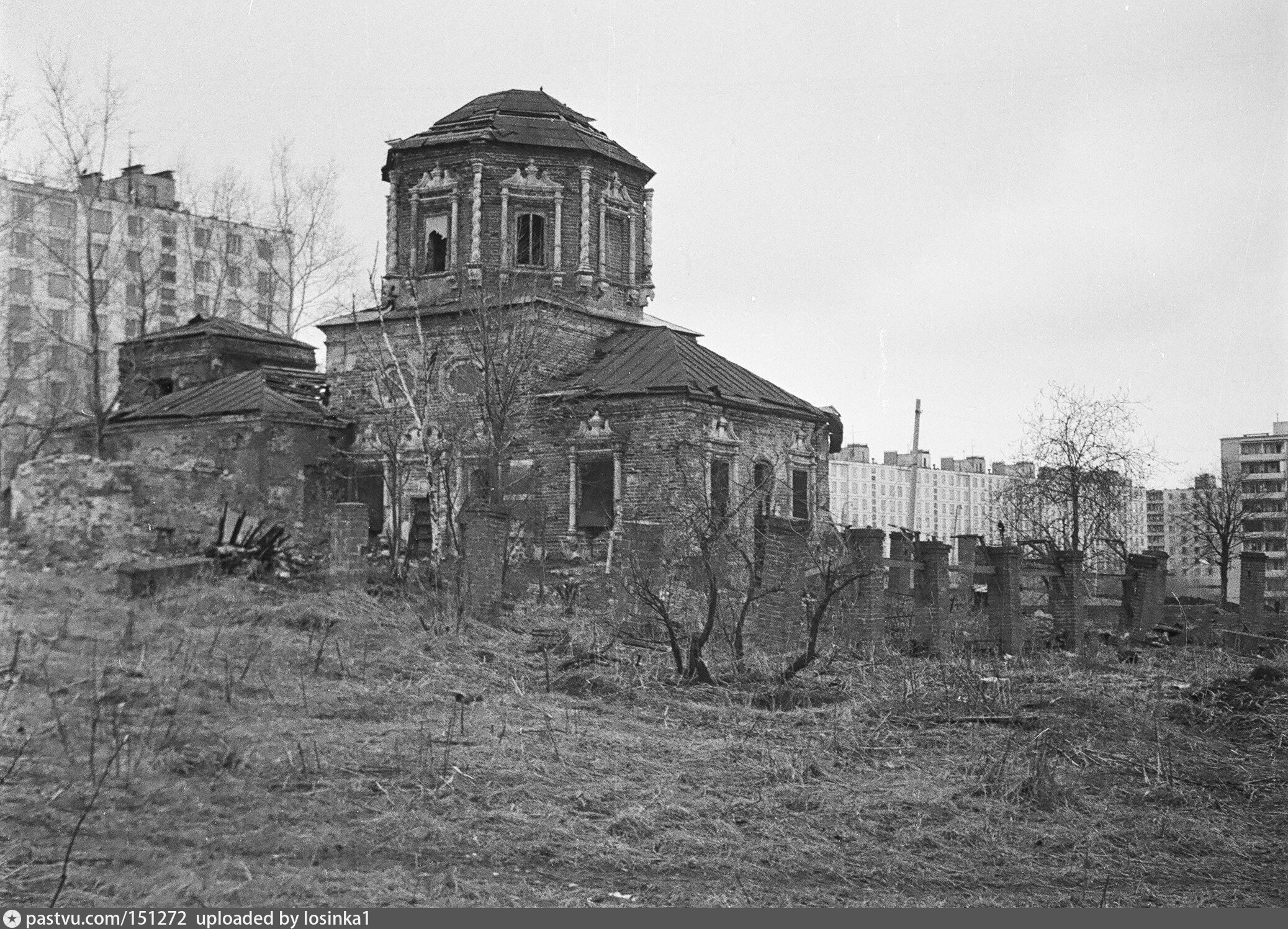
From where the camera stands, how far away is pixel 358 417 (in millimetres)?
28719

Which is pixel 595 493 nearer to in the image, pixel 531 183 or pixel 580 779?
pixel 531 183

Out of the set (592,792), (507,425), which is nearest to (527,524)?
(507,425)

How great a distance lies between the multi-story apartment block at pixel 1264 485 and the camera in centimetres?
4319

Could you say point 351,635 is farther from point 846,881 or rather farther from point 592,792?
point 846,881

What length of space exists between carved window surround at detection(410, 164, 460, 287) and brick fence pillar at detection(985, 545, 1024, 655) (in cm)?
1489

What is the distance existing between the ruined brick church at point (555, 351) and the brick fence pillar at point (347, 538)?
669cm

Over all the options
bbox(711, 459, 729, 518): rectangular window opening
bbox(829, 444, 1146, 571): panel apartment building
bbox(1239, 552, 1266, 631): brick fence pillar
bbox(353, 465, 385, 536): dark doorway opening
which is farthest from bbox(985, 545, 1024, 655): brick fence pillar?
bbox(829, 444, 1146, 571): panel apartment building

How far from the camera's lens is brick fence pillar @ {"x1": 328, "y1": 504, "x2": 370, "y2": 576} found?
17422 millimetres

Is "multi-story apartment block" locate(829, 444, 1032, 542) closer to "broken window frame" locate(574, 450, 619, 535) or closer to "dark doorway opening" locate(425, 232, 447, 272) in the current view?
"dark doorway opening" locate(425, 232, 447, 272)

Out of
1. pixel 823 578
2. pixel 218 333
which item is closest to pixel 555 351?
pixel 218 333

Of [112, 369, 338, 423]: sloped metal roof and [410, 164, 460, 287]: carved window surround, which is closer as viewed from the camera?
[112, 369, 338, 423]: sloped metal roof

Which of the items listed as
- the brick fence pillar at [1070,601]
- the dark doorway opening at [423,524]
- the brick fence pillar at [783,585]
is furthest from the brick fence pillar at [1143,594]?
the dark doorway opening at [423,524]

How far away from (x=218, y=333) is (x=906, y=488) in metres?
73.0

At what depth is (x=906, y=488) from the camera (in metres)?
99.6
